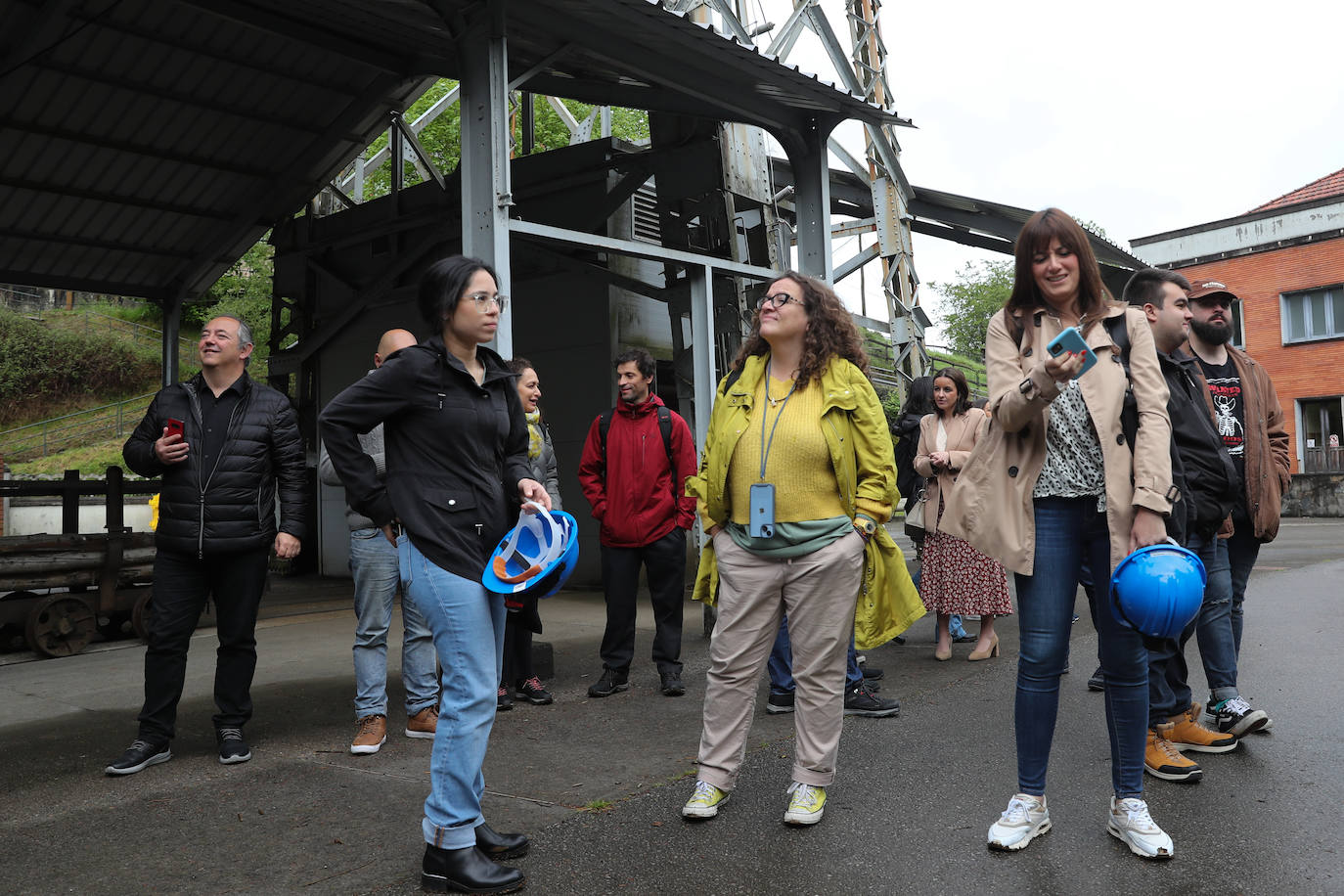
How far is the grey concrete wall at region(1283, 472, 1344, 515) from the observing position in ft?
80.2

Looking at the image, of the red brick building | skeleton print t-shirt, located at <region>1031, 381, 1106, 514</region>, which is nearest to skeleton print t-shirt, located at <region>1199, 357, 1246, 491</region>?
skeleton print t-shirt, located at <region>1031, 381, 1106, 514</region>

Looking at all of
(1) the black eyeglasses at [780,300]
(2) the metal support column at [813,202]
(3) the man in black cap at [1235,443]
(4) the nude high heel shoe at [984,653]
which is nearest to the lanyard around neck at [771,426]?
(1) the black eyeglasses at [780,300]

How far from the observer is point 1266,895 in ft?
9.45

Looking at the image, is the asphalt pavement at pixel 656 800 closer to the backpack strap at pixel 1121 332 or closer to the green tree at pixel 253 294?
the backpack strap at pixel 1121 332

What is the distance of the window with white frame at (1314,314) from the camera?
92.5 ft

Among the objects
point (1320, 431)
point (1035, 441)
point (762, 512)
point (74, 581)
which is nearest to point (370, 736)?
point (762, 512)

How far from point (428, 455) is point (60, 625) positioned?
6.38 m

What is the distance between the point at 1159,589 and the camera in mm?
3000

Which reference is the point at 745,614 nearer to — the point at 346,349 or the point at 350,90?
Answer: the point at 350,90

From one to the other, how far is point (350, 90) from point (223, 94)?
1353mm

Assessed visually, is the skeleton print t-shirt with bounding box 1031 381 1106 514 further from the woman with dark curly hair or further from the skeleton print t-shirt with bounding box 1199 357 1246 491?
the skeleton print t-shirt with bounding box 1199 357 1246 491

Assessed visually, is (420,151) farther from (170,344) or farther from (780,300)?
(780,300)

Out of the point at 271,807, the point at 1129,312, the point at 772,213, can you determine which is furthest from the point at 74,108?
the point at 1129,312

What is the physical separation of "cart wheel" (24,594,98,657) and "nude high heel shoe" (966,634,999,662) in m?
6.90
